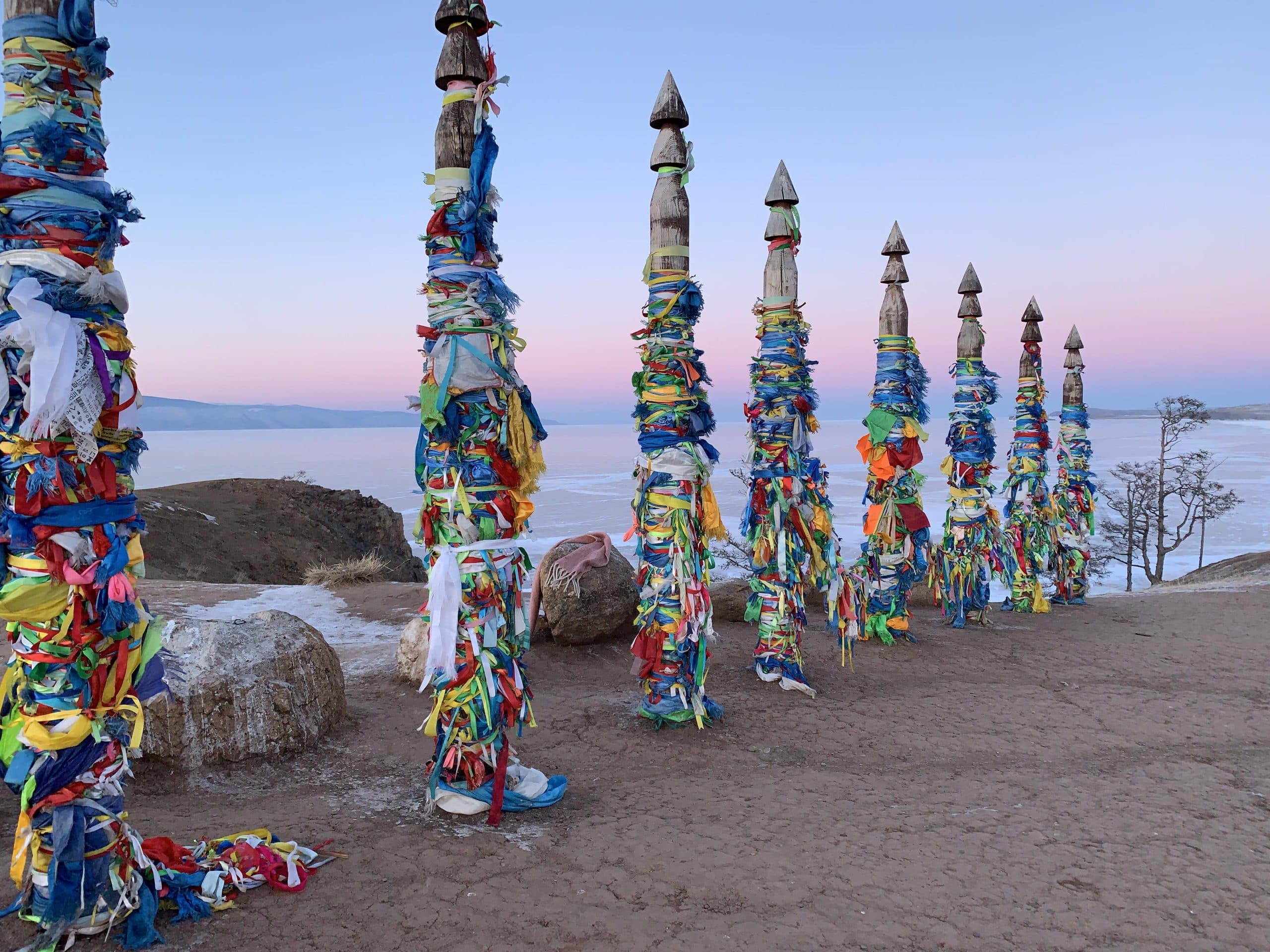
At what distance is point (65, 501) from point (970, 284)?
10.7 metres

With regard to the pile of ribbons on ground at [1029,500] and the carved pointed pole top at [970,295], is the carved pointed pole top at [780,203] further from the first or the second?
the pile of ribbons on ground at [1029,500]

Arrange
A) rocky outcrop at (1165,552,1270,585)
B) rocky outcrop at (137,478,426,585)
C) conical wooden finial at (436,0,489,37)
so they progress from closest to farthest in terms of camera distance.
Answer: conical wooden finial at (436,0,489,37) → rocky outcrop at (137,478,426,585) → rocky outcrop at (1165,552,1270,585)

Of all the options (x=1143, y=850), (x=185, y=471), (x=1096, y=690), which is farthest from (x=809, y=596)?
(x=185, y=471)

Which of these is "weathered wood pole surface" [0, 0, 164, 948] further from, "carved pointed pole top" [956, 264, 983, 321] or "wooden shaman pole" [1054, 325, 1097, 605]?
"wooden shaman pole" [1054, 325, 1097, 605]

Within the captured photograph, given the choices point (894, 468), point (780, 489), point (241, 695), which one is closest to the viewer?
point (241, 695)

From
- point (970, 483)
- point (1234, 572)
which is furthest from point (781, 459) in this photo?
point (1234, 572)

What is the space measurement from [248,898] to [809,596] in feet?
30.1

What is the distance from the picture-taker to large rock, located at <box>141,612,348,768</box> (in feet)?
15.9

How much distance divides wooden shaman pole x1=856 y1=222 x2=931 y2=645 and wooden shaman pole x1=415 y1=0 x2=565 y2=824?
6.01 metres

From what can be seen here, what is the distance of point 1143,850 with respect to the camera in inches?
155

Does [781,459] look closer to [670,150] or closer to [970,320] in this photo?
[670,150]

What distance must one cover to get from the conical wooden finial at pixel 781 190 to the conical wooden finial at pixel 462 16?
3.81 meters

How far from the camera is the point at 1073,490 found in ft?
40.7

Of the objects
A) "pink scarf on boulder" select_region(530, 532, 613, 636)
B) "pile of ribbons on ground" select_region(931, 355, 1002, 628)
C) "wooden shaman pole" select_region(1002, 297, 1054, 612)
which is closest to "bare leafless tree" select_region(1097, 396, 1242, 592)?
"wooden shaman pole" select_region(1002, 297, 1054, 612)
